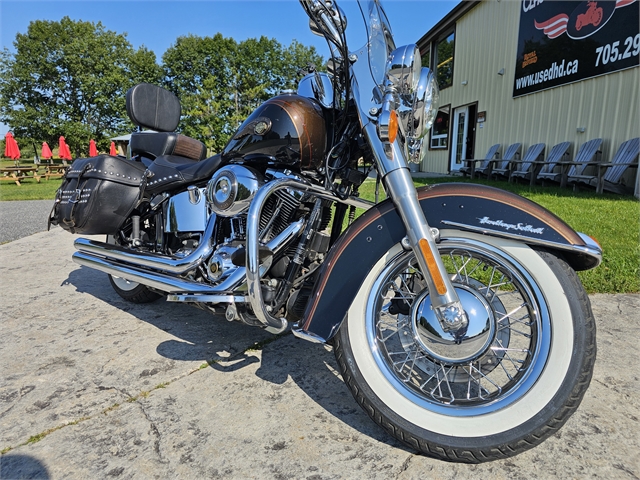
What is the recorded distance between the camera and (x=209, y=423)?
5.51ft

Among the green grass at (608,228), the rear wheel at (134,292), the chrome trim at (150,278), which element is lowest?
the rear wheel at (134,292)

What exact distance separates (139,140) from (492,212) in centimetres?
236

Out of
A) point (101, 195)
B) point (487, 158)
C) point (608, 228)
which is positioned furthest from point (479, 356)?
point (487, 158)

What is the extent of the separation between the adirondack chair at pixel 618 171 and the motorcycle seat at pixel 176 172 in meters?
7.31

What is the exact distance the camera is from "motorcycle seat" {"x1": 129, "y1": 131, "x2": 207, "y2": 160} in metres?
2.76

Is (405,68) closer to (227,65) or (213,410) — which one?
(213,410)

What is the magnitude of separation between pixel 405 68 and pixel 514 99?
1112 centimetres

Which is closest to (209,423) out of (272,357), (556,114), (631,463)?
(272,357)

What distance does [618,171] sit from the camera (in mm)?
7359

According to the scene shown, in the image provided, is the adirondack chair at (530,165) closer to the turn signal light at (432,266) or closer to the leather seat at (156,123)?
the leather seat at (156,123)

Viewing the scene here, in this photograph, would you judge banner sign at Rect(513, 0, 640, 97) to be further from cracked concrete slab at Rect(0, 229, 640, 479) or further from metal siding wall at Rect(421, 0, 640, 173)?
cracked concrete slab at Rect(0, 229, 640, 479)

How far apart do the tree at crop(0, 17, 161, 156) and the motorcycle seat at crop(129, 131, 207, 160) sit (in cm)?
3951

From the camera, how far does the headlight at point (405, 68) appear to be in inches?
57.5

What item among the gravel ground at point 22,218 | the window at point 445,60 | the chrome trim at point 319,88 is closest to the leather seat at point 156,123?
the chrome trim at point 319,88
